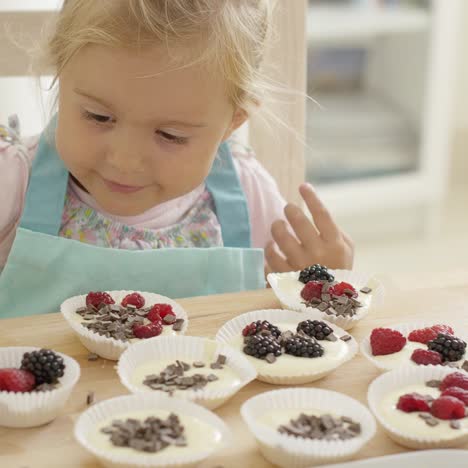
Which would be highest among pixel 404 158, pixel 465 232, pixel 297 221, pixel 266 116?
pixel 266 116

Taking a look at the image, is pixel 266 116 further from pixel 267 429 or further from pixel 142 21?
pixel 267 429

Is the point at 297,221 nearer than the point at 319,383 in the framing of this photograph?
No

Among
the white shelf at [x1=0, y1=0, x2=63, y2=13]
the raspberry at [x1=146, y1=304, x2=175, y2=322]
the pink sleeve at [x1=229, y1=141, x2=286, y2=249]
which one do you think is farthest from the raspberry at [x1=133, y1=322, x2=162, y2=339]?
the white shelf at [x1=0, y1=0, x2=63, y2=13]

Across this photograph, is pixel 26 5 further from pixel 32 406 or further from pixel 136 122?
pixel 32 406

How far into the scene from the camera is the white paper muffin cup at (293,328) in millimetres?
1173

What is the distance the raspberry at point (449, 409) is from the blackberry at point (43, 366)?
0.43m

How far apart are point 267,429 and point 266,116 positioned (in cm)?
90

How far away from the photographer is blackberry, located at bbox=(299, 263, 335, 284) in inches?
56.6

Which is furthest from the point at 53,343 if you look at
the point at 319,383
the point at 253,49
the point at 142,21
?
the point at 253,49

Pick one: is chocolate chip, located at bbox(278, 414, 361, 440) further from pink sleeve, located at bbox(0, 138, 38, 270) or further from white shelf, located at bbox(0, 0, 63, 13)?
white shelf, located at bbox(0, 0, 63, 13)

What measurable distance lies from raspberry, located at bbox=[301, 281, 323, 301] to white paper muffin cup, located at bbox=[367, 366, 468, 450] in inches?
10.4

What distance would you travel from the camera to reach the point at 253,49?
5.14ft

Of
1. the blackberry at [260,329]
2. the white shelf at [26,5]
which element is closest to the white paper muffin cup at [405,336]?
the blackberry at [260,329]

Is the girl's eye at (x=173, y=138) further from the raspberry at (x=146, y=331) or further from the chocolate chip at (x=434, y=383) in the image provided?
the chocolate chip at (x=434, y=383)
